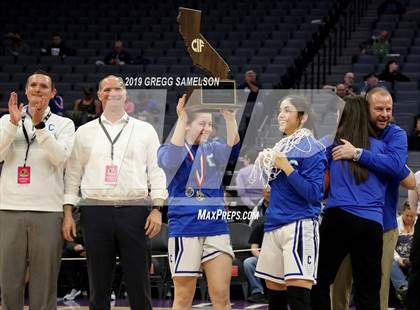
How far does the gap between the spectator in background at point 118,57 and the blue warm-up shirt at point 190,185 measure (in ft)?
35.0

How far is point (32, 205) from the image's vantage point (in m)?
6.96

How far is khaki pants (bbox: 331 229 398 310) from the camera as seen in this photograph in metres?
6.93

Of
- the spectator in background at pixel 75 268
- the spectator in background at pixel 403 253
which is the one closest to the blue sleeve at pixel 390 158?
the spectator in background at pixel 403 253

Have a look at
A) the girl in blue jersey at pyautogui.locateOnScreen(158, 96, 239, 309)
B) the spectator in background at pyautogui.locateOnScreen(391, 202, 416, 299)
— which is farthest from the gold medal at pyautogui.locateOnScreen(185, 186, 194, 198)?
the spectator in background at pyautogui.locateOnScreen(391, 202, 416, 299)

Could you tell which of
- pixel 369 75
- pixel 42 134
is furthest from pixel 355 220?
pixel 369 75

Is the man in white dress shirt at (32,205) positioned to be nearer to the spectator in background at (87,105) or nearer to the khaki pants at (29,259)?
the khaki pants at (29,259)

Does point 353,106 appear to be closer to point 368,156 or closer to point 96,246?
point 368,156

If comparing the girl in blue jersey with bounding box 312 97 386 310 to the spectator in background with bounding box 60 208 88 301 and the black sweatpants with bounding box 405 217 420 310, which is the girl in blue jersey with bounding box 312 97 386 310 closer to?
the black sweatpants with bounding box 405 217 420 310

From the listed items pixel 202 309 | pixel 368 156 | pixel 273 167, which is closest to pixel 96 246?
pixel 273 167

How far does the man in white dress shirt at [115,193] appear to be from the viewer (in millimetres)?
6844

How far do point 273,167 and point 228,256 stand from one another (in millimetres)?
670

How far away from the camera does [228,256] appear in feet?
21.7

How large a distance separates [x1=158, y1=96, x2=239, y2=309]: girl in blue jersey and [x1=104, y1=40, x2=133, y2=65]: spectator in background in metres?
10.7

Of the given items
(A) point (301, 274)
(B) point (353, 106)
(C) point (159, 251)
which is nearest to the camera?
(A) point (301, 274)
